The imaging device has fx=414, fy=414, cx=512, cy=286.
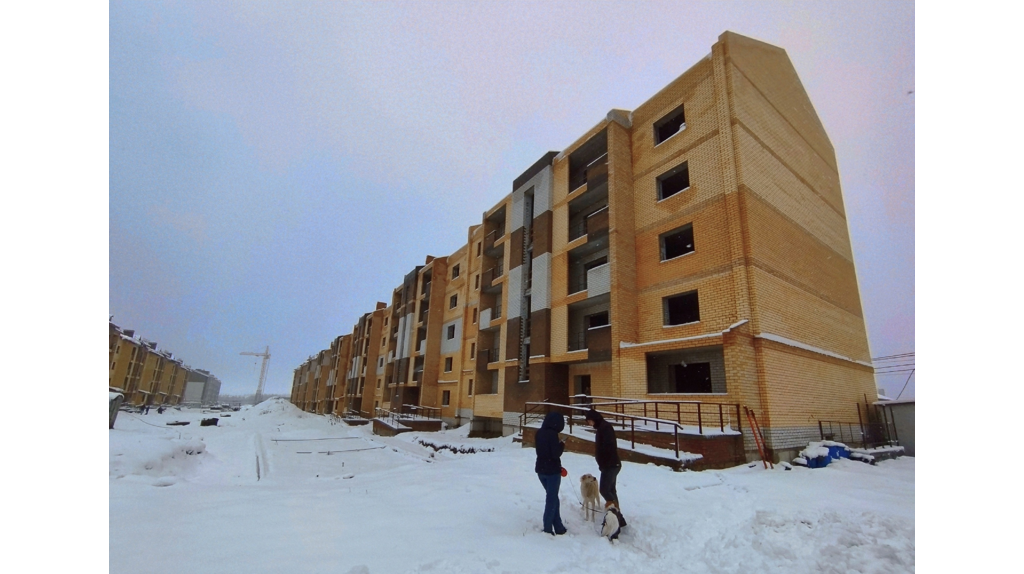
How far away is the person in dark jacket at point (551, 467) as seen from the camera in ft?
16.8

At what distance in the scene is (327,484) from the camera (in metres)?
8.23

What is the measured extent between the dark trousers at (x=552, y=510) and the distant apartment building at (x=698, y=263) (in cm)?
856

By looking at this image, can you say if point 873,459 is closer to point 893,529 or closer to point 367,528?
point 893,529

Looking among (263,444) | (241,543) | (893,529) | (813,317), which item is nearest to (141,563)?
(241,543)

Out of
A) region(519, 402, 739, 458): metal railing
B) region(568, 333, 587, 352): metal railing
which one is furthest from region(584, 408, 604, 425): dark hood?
region(568, 333, 587, 352): metal railing

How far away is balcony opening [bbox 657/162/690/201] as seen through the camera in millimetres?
16464

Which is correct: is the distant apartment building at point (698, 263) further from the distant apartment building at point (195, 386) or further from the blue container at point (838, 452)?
the distant apartment building at point (195, 386)

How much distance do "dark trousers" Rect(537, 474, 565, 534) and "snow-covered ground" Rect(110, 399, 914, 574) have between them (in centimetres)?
13

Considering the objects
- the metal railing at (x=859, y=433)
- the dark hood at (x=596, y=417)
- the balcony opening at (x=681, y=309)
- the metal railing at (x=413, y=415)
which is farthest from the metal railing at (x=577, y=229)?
the metal railing at (x=413, y=415)

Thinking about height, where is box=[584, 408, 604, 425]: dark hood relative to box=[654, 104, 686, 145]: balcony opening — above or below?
below

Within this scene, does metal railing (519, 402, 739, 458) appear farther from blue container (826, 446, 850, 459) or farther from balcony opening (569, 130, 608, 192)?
balcony opening (569, 130, 608, 192)

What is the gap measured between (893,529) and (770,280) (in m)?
10.1

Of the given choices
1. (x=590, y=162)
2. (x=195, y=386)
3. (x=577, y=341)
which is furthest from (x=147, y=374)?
(x=590, y=162)

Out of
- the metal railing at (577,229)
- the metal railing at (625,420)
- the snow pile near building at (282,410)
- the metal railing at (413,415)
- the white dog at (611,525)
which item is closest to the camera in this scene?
the white dog at (611,525)
